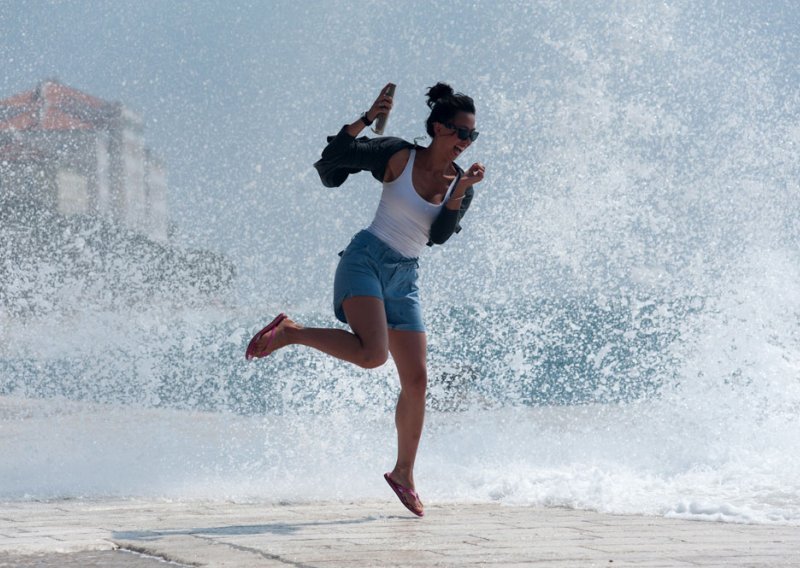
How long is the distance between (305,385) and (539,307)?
2.14m

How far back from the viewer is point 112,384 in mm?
9125

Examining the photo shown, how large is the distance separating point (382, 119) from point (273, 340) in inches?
40.0

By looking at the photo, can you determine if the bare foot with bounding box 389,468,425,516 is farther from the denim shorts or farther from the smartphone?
the smartphone

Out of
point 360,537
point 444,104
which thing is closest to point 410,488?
point 360,537

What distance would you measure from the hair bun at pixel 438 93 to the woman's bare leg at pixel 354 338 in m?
0.92

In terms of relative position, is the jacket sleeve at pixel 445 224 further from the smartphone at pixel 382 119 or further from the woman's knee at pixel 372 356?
the woman's knee at pixel 372 356

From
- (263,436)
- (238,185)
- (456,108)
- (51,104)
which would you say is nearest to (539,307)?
(263,436)

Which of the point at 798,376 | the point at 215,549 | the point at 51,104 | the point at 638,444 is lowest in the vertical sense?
the point at 215,549

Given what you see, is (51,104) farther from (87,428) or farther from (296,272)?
(87,428)

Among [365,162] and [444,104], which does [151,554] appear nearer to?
[365,162]

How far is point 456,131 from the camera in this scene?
4.75m

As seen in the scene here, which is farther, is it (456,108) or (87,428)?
(87,428)

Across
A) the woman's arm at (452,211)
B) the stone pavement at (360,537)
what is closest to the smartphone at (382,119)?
the woman's arm at (452,211)

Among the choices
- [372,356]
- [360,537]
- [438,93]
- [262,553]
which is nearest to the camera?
[262,553]
